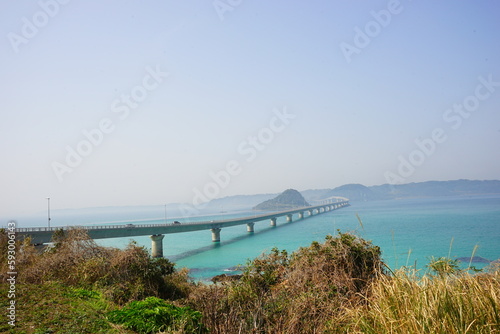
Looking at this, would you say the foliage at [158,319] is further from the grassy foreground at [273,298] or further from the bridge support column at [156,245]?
the bridge support column at [156,245]

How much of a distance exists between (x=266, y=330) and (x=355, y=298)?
2.63 metres

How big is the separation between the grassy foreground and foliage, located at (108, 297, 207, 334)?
0.02m

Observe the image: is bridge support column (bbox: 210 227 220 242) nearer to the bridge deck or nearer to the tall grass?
the bridge deck

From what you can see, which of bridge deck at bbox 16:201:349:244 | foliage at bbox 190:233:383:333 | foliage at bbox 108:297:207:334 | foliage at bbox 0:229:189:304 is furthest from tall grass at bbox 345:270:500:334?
bridge deck at bbox 16:201:349:244

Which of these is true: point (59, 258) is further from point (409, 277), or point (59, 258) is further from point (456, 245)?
point (456, 245)

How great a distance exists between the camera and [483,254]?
4322 centimetres

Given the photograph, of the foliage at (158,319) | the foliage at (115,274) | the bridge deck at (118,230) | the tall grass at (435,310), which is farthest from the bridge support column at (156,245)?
the tall grass at (435,310)

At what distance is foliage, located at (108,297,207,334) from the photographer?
6145mm

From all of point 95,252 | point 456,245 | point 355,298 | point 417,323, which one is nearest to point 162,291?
point 95,252

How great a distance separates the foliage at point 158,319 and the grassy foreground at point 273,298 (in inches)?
0.7

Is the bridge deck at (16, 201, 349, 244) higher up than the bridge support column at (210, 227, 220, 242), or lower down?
higher up

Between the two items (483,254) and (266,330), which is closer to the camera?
(266,330)

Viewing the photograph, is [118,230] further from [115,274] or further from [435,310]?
[435,310]

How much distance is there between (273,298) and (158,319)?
263 cm
